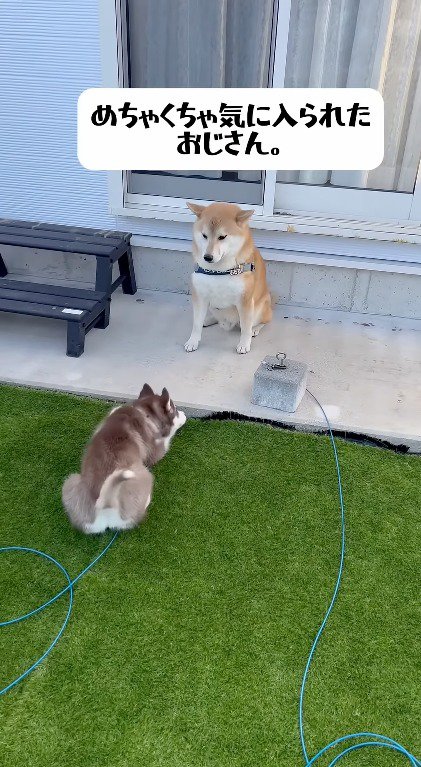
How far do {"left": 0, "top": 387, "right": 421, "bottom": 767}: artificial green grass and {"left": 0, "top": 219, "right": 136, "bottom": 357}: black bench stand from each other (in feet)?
2.47

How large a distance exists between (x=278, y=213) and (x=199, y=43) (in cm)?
114

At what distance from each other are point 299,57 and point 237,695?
10.8 ft

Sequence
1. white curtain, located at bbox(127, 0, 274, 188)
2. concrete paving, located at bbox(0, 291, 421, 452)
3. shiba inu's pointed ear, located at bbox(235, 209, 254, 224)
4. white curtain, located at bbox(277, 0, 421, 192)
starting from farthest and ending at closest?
white curtain, located at bbox(127, 0, 274, 188), white curtain, located at bbox(277, 0, 421, 192), shiba inu's pointed ear, located at bbox(235, 209, 254, 224), concrete paving, located at bbox(0, 291, 421, 452)

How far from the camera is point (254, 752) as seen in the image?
1.38 m

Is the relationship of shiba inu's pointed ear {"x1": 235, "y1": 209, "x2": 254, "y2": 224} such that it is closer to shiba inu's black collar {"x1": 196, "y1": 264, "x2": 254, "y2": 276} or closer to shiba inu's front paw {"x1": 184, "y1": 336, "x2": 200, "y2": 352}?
shiba inu's black collar {"x1": 196, "y1": 264, "x2": 254, "y2": 276}

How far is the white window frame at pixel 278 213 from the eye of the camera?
3.11 meters

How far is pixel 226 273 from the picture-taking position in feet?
9.21

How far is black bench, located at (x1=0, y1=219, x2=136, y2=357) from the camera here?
116 inches

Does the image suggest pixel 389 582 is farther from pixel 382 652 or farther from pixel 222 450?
pixel 222 450

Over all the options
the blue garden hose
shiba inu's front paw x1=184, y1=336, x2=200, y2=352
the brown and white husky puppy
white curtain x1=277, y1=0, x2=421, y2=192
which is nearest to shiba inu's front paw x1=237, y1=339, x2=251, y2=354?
shiba inu's front paw x1=184, y1=336, x2=200, y2=352

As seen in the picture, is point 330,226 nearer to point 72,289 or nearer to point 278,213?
point 278,213

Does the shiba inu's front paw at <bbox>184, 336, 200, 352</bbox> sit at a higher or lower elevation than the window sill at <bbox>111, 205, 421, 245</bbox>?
lower

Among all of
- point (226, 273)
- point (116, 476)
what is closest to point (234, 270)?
point (226, 273)

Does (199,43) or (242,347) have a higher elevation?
(199,43)
